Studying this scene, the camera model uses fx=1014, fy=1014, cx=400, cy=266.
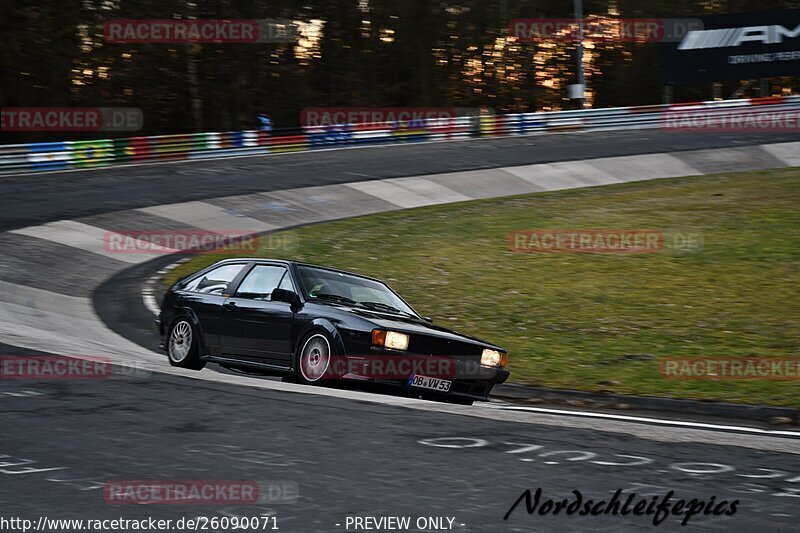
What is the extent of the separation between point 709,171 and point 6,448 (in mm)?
24515

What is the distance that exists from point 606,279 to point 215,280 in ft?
23.2

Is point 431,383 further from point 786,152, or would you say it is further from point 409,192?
point 786,152

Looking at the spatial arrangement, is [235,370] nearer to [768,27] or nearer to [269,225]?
[269,225]

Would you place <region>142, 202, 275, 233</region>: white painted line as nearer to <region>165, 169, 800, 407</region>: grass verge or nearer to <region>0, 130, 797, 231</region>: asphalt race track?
<region>0, 130, 797, 231</region>: asphalt race track

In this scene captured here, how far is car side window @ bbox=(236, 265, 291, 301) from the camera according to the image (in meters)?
9.67

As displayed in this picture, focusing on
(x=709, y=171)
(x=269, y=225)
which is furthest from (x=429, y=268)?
(x=709, y=171)

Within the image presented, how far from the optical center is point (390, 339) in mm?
8508

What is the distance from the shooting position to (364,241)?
1955cm
